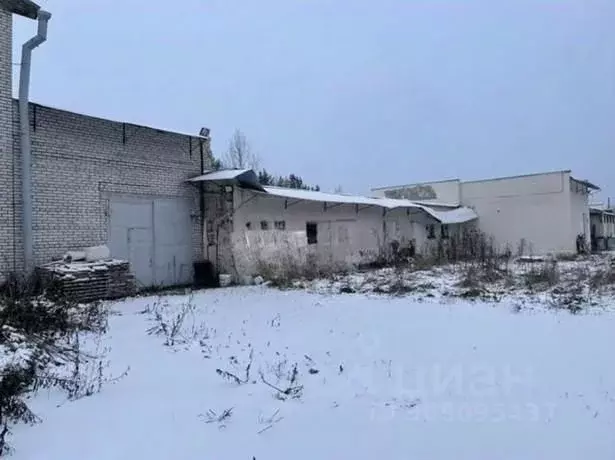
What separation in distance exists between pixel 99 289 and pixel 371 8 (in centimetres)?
1227

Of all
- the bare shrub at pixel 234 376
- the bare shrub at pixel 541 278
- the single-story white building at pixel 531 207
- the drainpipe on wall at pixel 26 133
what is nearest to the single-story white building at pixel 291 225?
the drainpipe on wall at pixel 26 133

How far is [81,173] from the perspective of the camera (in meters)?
11.4

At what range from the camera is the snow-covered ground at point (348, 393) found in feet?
11.3

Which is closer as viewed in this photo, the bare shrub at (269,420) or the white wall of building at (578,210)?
the bare shrub at (269,420)

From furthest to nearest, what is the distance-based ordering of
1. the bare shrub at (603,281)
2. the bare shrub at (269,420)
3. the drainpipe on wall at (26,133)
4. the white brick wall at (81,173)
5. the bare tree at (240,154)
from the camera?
1. the bare tree at (240,154)
2. the white brick wall at (81,173)
3. the bare shrub at (603,281)
4. the drainpipe on wall at (26,133)
5. the bare shrub at (269,420)

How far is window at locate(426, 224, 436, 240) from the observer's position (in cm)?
2453

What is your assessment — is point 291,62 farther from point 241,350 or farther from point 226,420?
point 226,420


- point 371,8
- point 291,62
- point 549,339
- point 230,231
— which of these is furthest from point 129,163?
point 291,62

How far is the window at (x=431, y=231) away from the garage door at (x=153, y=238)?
47.1 feet

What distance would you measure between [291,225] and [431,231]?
36.8 feet

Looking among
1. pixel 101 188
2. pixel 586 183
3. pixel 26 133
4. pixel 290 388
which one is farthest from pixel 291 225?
pixel 586 183

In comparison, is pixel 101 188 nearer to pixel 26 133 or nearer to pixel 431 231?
pixel 26 133

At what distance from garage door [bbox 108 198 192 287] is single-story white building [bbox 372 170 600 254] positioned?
16.8 meters

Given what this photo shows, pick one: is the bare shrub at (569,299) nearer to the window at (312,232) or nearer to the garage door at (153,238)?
the window at (312,232)
